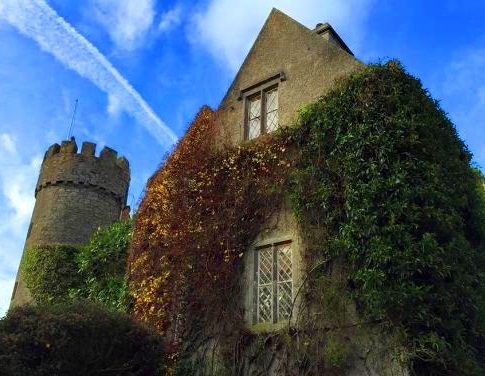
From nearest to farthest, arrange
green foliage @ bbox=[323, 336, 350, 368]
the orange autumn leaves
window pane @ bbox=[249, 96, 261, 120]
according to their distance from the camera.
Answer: green foliage @ bbox=[323, 336, 350, 368], the orange autumn leaves, window pane @ bbox=[249, 96, 261, 120]

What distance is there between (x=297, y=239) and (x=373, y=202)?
182cm

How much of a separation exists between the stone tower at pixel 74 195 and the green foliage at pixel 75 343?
45.1ft

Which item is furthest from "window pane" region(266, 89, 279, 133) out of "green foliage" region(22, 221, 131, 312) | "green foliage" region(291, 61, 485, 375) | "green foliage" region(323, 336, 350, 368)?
"green foliage" region(323, 336, 350, 368)

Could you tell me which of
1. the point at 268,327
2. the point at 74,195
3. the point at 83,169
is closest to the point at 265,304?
the point at 268,327

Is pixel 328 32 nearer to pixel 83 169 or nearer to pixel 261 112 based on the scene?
pixel 261 112

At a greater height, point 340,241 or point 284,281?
point 340,241

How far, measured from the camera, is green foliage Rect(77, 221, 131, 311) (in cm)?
1531

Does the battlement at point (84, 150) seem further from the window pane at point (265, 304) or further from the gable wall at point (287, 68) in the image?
the window pane at point (265, 304)

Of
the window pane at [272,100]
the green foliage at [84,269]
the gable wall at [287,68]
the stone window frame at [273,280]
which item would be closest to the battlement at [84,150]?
the green foliage at [84,269]

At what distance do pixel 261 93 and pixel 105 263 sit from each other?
Result: 25.1ft

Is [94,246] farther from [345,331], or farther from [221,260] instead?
[345,331]

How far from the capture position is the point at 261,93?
40.8ft

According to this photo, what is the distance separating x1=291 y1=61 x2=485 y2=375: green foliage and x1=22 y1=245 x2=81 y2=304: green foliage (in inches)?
450

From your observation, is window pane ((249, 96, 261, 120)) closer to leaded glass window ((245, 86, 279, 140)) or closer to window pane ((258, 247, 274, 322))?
leaded glass window ((245, 86, 279, 140))
